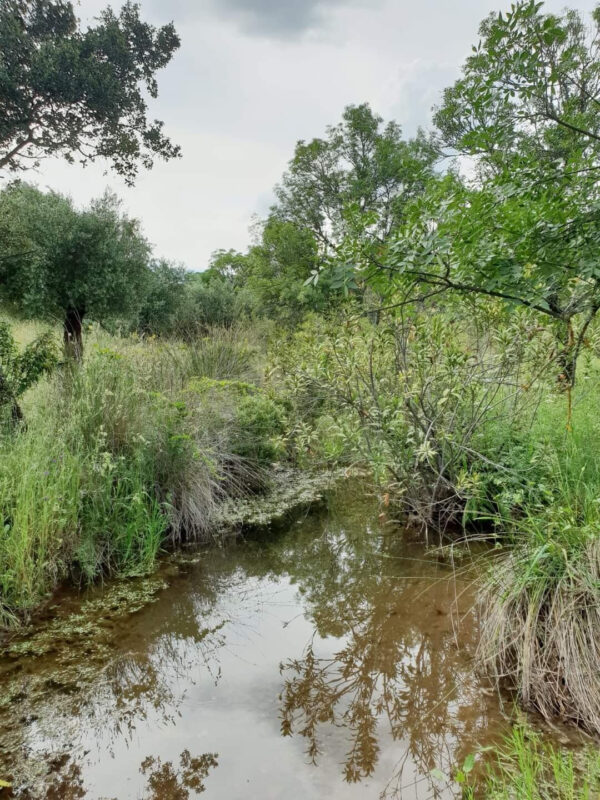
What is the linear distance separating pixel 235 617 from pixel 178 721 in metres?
0.99

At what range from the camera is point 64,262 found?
7.41 metres

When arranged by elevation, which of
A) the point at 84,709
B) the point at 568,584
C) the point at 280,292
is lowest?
the point at 84,709

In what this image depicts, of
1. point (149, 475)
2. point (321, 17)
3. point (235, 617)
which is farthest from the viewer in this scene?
point (321, 17)

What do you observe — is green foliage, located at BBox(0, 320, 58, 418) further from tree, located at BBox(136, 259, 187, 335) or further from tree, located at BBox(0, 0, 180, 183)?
tree, located at BBox(136, 259, 187, 335)

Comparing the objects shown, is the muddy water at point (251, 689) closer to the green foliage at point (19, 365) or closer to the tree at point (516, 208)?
the tree at point (516, 208)

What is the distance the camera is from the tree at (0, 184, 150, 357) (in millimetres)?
7047

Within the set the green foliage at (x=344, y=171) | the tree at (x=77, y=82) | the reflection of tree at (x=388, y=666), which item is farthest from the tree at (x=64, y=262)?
the green foliage at (x=344, y=171)

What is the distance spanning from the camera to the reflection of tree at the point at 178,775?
1.93 metres

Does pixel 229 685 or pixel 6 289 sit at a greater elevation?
pixel 6 289

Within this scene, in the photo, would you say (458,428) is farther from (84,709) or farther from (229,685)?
(84,709)

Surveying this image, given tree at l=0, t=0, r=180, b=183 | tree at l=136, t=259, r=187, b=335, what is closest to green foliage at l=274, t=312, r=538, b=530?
tree at l=0, t=0, r=180, b=183

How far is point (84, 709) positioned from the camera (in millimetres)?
2354

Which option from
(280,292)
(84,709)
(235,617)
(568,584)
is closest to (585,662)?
(568,584)

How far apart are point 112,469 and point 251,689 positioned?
2.18 metres
